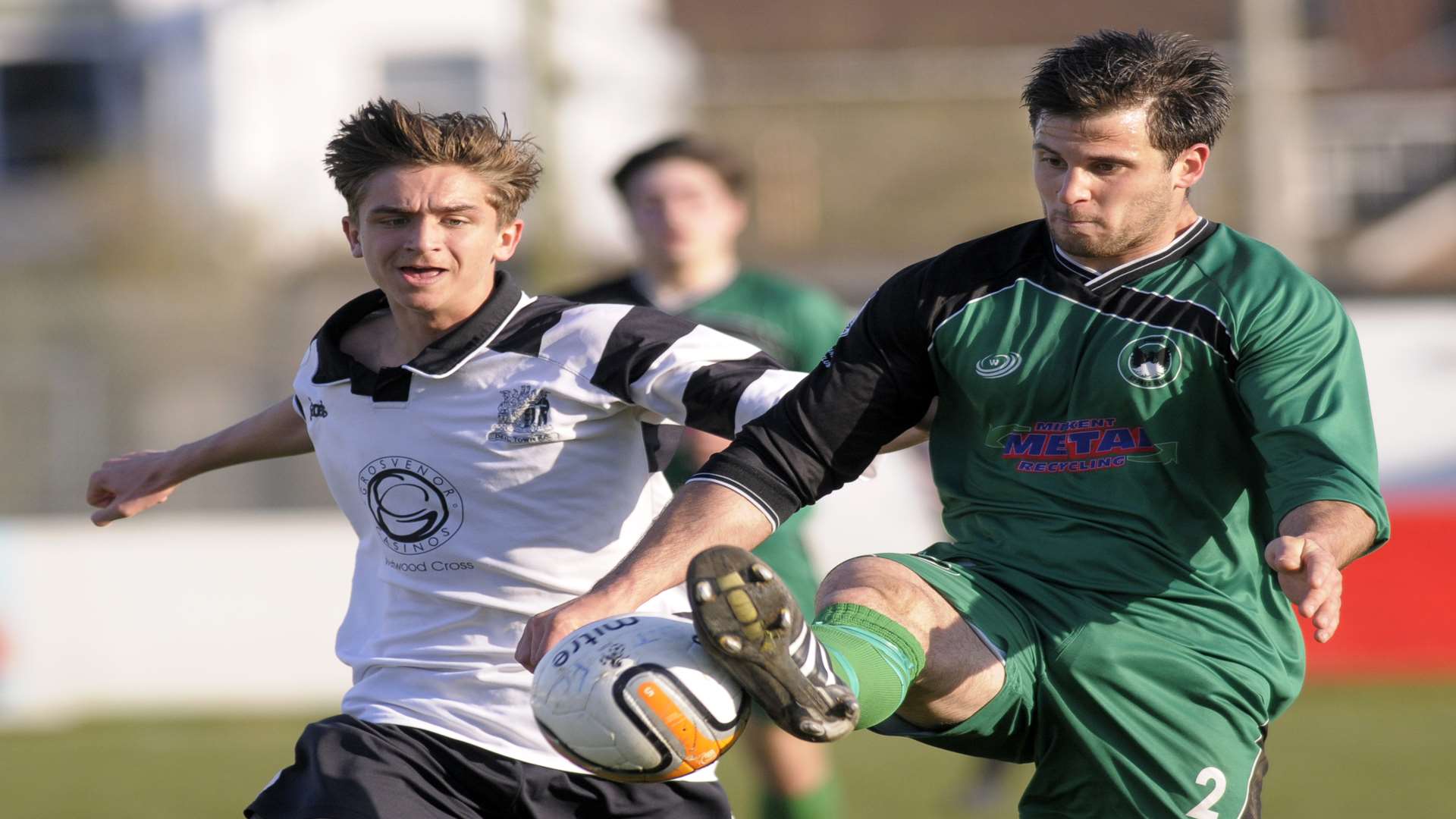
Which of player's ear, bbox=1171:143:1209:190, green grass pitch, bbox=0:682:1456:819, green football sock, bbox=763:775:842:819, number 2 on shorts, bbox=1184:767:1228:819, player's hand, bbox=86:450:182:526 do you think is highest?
player's ear, bbox=1171:143:1209:190

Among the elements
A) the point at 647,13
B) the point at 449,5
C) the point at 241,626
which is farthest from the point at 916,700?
the point at 647,13

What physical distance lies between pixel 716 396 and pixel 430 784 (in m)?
0.93

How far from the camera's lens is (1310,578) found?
2.69 metres

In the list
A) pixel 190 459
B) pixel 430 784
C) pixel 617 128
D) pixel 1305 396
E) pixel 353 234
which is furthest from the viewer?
pixel 617 128

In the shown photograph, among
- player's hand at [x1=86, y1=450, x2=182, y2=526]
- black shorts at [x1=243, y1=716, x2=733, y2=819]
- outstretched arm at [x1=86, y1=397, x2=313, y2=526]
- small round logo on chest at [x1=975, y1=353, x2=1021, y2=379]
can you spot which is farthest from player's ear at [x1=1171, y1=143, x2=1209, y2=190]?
player's hand at [x1=86, y1=450, x2=182, y2=526]

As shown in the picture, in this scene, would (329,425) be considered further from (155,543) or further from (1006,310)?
(155,543)

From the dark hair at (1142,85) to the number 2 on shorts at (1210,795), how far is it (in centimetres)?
112

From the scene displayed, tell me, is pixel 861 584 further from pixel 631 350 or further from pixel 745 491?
pixel 631 350

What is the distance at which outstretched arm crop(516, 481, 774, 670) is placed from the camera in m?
3.03

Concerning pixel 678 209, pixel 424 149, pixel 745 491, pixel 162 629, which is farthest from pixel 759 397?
pixel 162 629

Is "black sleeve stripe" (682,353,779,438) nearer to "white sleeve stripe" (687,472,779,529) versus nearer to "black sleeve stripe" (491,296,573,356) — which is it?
"white sleeve stripe" (687,472,779,529)

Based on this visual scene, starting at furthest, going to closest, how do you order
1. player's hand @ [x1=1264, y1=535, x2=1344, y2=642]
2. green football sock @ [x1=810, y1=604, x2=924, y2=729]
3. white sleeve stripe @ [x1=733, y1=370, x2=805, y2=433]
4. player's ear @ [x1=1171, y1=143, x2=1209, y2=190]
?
white sleeve stripe @ [x1=733, y1=370, x2=805, y2=433]
player's ear @ [x1=1171, y1=143, x2=1209, y2=190]
green football sock @ [x1=810, y1=604, x2=924, y2=729]
player's hand @ [x1=1264, y1=535, x2=1344, y2=642]

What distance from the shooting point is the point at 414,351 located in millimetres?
3750

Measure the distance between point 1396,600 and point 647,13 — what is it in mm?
17022
